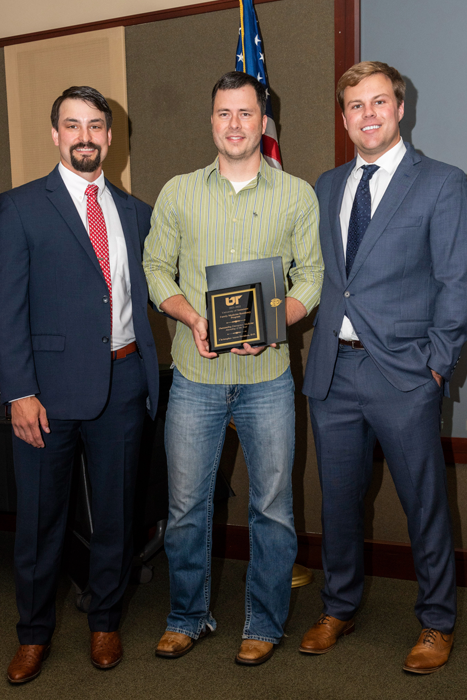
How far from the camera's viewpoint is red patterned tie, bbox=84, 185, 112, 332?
78.7 inches

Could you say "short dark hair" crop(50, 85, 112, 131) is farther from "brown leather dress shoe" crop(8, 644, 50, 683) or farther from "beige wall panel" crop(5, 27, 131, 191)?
"brown leather dress shoe" crop(8, 644, 50, 683)

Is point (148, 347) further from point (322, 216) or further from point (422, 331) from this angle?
point (422, 331)

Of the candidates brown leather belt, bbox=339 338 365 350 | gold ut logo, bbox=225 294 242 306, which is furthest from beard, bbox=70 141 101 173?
brown leather belt, bbox=339 338 365 350

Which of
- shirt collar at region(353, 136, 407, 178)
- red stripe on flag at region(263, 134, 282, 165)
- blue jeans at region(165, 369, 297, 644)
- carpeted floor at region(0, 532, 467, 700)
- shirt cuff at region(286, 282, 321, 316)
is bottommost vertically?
carpeted floor at region(0, 532, 467, 700)

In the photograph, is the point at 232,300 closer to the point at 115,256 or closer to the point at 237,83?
the point at 115,256

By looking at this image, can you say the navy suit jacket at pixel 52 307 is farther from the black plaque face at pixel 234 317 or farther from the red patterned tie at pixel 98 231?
the black plaque face at pixel 234 317

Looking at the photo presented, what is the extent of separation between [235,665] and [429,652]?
2.13ft

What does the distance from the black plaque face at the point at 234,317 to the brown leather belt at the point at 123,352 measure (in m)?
0.37

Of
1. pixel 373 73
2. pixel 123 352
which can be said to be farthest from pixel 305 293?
pixel 373 73

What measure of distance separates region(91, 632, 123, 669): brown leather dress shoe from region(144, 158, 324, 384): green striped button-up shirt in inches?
37.6

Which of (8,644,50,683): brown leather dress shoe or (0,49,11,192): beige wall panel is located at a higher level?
(0,49,11,192): beige wall panel

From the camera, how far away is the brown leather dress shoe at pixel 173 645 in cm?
210

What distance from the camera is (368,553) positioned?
2.80 m

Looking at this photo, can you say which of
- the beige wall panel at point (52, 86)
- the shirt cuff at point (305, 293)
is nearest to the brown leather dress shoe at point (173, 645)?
the shirt cuff at point (305, 293)
